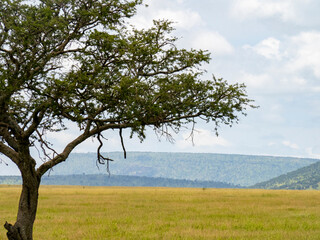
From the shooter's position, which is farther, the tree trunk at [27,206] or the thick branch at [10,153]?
the thick branch at [10,153]

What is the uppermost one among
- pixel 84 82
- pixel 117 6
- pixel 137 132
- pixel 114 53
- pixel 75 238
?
pixel 117 6

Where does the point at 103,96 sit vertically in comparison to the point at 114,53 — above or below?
below

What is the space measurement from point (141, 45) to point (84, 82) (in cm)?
331

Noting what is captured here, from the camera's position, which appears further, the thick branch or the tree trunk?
the thick branch

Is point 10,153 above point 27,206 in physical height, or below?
above

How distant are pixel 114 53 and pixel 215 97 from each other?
170 inches

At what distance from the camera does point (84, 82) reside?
16.4 metres

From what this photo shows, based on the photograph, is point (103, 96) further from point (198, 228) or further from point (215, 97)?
point (198, 228)

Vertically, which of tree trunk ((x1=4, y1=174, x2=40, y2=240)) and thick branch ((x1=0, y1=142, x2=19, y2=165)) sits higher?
thick branch ((x1=0, y1=142, x2=19, y2=165))

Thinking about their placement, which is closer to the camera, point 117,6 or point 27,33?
point 27,33

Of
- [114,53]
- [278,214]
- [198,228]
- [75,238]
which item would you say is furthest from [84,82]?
[278,214]

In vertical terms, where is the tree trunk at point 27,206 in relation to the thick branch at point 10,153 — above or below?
below

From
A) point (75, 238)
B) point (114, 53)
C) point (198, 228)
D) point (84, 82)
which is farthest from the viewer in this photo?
point (198, 228)

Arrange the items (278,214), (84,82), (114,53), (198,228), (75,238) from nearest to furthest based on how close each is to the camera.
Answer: (84,82), (114,53), (75,238), (198,228), (278,214)
